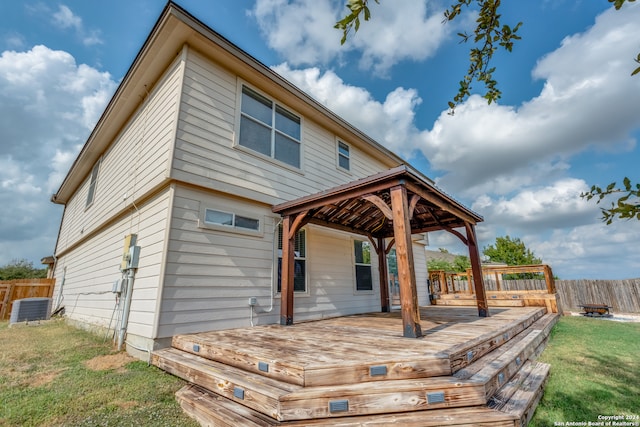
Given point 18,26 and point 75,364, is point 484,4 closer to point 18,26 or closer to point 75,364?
point 75,364

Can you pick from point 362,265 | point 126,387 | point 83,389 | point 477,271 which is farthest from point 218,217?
point 477,271

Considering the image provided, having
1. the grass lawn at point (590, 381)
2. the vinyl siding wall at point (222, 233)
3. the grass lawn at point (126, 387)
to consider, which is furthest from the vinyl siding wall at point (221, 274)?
the grass lawn at point (590, 381)

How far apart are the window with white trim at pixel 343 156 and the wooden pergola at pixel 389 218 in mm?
2217

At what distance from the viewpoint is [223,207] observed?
504 centimetres

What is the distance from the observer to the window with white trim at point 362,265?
770cm

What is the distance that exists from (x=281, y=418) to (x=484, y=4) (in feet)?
10.3

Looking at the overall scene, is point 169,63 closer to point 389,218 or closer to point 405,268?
point 389,218

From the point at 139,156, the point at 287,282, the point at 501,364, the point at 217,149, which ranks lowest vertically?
the point at 501,364

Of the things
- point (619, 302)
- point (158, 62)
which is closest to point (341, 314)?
point (158, 62)

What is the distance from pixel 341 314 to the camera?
22.2ft

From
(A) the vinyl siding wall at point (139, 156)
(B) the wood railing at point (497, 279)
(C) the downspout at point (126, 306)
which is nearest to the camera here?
(C) the downspout at point (126, 306)

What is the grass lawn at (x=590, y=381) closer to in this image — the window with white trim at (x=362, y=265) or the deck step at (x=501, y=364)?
the deck step at (x=501, y=364)

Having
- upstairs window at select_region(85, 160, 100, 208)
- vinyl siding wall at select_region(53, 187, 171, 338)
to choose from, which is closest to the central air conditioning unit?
vinyl siding wall at select_region(53, 187, 171, 338)

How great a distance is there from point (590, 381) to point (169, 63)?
28.0 ft
